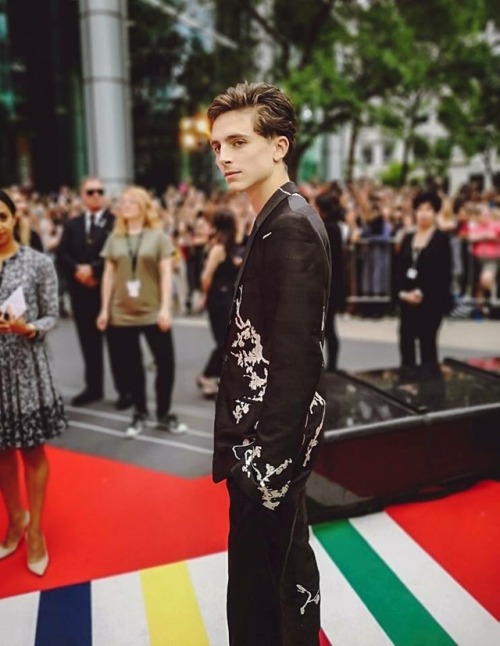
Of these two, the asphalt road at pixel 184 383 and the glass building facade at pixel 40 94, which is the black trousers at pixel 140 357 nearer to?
the asphalt road at pixel 184 383

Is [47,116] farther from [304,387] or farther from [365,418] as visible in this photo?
[304,387]

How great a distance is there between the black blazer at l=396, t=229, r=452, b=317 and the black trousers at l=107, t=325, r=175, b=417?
2143mm

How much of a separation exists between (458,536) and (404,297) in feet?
7.36

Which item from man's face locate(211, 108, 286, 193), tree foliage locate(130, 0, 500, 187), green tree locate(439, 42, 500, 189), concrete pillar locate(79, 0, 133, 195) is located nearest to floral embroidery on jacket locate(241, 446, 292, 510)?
man's face locate(211, 108, 286, 193)

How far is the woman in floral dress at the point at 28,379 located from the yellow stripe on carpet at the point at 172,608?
610mm

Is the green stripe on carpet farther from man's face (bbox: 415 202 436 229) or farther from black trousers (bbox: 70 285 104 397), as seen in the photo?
black trousers (bbox: 70 285 104 397)

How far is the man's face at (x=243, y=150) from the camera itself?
1709 millimetres

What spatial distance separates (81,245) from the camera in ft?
18.3

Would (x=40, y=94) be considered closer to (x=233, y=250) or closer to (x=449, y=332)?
(x=449, y=332)

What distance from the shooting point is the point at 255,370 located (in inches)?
69.3

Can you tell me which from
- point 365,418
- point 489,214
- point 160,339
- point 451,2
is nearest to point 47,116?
point 451,2

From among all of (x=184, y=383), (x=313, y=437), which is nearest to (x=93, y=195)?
(x=184, y=383)

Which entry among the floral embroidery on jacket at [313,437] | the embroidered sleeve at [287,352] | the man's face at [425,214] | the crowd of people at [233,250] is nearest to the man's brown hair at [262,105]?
the embroidered sleeve at [287,352]

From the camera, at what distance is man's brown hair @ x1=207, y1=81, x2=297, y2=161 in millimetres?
1701
